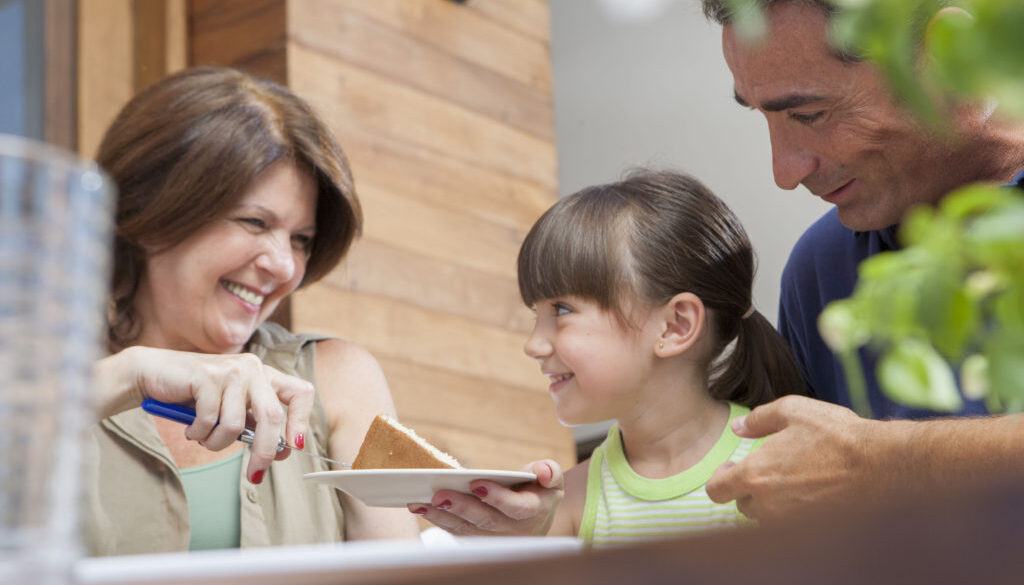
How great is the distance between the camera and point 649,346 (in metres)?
1.92

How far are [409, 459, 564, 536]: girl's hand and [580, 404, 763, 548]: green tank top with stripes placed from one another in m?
0.22

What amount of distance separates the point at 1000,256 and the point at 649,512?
Result: 156 cm

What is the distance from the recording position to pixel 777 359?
6.17 ft

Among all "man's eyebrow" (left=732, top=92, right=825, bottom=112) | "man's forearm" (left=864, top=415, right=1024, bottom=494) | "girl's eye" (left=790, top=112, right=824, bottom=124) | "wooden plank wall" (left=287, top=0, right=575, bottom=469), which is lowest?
"wooden plank wall" (left=287, top=0, right=575, bottom=469)

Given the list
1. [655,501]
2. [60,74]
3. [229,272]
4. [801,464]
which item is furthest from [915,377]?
[60,74]

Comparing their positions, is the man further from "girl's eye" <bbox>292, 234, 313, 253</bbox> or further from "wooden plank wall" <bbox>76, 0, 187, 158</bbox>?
"wooden plank wall" <bbox>76, 0, 187, 158</bbox>

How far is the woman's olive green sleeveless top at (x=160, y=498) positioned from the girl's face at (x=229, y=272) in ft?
0.69

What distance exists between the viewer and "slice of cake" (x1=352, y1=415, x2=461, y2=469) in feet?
5.35

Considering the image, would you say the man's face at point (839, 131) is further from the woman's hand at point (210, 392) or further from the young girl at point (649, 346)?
the woman's hand at point (210, 392)

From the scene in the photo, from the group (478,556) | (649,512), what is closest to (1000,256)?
(478,556)

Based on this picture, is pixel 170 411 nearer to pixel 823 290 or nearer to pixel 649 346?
pixel 649 346

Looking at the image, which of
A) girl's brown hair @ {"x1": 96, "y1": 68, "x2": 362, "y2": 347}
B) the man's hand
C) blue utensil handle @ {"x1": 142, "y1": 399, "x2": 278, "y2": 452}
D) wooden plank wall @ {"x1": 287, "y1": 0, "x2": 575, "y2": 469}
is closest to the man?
the man's hand

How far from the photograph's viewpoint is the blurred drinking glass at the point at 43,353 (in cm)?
39

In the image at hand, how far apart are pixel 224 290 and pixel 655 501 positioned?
81 cm
